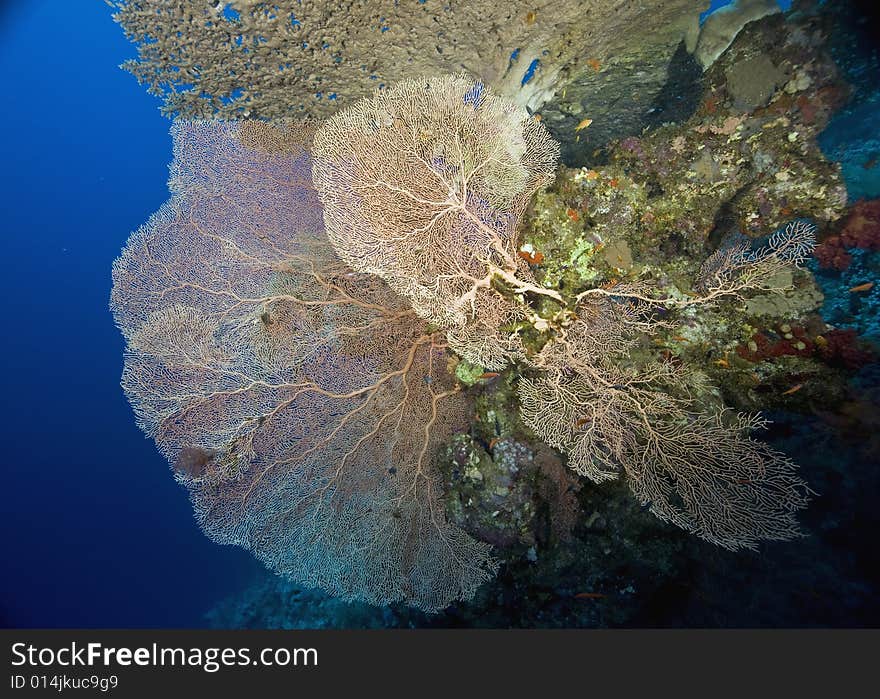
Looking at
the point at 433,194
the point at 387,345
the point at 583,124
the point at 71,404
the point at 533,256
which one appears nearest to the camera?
the point at 433,194

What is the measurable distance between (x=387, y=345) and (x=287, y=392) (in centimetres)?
115

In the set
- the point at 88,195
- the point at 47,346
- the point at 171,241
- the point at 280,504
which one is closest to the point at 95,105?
the point at 88,195

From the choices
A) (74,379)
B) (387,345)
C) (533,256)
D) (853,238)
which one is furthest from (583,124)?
(74,379)

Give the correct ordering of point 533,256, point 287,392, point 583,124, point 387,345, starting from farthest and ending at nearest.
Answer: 1. point 583,124
2. point 387,345
3. point 287,392
4. point 533,256

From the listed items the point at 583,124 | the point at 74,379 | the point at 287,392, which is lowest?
the point at 287,392

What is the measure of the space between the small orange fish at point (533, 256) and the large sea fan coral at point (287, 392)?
1272 millimetres

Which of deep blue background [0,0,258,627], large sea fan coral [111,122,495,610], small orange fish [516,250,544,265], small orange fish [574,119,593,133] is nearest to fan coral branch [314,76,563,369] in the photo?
small orange fish [516,250,544,265]

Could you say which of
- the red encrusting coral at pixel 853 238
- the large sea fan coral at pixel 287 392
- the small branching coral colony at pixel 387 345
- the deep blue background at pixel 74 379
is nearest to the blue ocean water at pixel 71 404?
the deep blue background at pixel 74 379

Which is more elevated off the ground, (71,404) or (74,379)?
(74,379)

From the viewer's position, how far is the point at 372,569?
390cm

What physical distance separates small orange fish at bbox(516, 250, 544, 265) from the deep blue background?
21355 mm

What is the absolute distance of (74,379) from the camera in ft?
87.5

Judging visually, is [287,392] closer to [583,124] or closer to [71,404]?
[583,124]

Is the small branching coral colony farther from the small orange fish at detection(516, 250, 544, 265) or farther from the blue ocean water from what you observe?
the blue ocean water
